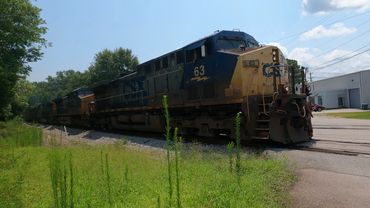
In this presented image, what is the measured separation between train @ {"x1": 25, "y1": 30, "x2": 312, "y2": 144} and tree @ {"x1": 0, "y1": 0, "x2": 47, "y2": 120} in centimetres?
1083

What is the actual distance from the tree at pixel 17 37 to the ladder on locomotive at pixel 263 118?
1797 centimetres

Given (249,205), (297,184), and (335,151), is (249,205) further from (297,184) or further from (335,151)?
(335,151)

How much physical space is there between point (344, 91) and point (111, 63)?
46.0 meters

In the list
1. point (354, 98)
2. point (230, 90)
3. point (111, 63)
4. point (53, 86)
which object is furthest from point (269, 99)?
point (53, 86)

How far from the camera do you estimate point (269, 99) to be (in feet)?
44.1

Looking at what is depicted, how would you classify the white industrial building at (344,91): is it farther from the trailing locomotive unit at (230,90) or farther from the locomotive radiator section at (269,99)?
the locomotive radiator section at (269,99)

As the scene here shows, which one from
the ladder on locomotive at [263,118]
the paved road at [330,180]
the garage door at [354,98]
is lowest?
the paved road at [330,180]

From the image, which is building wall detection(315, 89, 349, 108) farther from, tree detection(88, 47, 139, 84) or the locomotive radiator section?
the locomotive radiator section

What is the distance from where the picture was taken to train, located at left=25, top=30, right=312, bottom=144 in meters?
13.2

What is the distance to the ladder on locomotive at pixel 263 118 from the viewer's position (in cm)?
1278

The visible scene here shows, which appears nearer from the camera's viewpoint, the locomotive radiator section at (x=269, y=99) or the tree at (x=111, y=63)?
the locomotive radiator section at (x=269, y=99)

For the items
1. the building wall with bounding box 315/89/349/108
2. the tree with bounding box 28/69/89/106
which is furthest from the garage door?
the tree with bounding box 28/69/89/106

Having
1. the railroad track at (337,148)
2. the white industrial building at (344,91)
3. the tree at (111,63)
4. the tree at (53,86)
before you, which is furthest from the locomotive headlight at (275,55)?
the tree at (53,86)

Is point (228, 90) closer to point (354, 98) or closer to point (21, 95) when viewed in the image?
point (21, 95)
